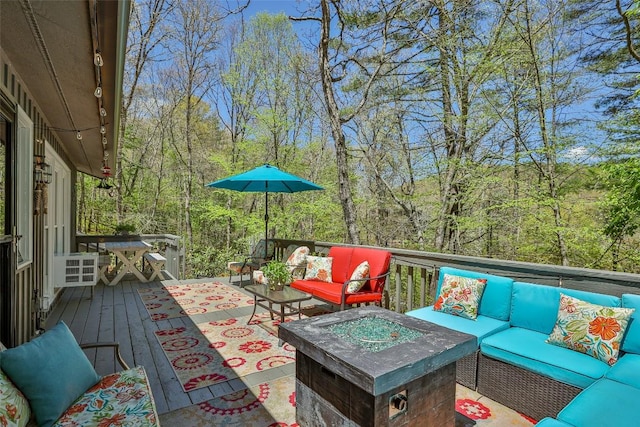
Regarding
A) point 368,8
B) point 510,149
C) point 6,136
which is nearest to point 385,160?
point 510,149

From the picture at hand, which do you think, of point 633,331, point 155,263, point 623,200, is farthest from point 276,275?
point 623,200

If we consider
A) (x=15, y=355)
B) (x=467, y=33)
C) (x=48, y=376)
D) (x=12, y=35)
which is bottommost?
(x=48, y=376)

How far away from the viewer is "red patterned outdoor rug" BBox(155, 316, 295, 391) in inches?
112

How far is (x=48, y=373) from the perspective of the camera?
1.64m

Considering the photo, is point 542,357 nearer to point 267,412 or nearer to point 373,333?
point 373,333

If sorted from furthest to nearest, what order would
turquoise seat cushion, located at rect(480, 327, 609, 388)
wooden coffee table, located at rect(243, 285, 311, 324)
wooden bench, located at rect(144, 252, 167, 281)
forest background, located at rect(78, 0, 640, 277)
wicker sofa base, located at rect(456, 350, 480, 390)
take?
1. wooden bench, located at rect(144, 252, 167, 281)
2. forest background, located at rect(78, 0, 640, 277)
3. wooden coffee table, located at rect(243, 285, 311, 324)
4. wicker sofa base, located at rect(456, 350, 480, 390)
5. turquoise seat cushion, located at rect(480, 327, 609, 388)

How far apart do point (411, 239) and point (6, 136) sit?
7519 millimetres

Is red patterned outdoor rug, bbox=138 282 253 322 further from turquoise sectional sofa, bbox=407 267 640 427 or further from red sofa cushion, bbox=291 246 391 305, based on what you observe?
turquoise sectional sofa, bbox=407 267 640 427

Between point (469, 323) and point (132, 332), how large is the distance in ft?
11.7

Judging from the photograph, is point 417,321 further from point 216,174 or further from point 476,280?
point 216,174

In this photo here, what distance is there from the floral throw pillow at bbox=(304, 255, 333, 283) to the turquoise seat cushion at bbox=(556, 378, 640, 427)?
3068mm

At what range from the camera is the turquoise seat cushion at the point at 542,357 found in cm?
202

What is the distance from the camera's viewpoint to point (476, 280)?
3.01 m

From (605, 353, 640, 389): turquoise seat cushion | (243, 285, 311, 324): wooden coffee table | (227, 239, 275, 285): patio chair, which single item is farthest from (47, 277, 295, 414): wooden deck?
(605, 353, 640, 389): turquoise seat cushion
